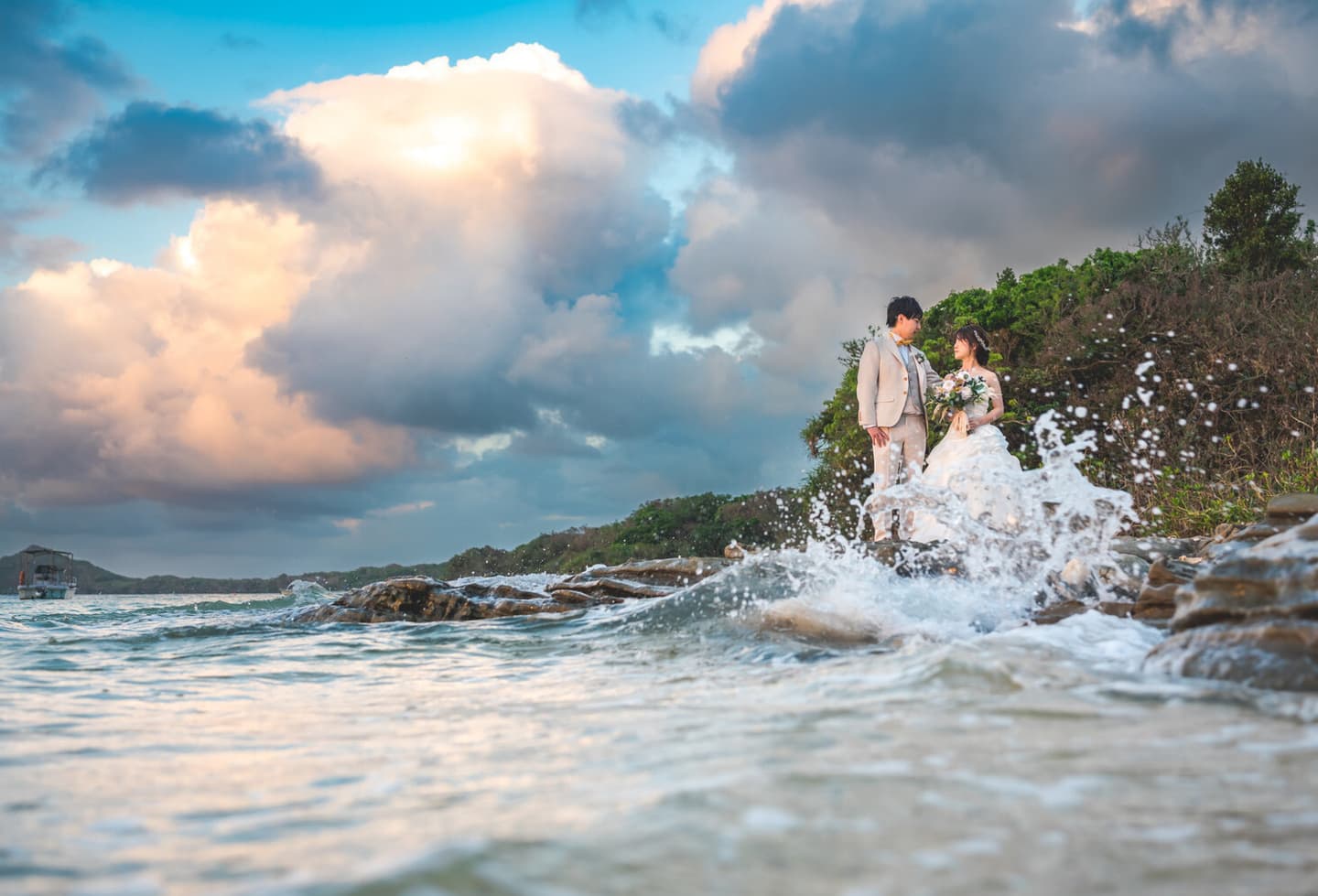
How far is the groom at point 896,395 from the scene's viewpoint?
1139 centimetres

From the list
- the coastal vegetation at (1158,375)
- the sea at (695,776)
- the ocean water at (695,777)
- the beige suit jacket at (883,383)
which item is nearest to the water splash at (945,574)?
the sea at (695,776)

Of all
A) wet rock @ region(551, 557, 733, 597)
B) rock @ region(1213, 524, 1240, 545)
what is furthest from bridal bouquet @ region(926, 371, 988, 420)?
wet rock @ region(551, 557, 733, 597)

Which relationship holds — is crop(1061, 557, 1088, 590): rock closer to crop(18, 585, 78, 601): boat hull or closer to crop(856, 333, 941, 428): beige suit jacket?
crop(856, 333, 941, 428): beige suit jacket

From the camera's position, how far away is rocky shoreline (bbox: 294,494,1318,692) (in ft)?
13.4

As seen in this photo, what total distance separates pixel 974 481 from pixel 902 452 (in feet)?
3.82

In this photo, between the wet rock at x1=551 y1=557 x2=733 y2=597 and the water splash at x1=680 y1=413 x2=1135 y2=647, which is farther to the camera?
the wet rock at x1=551 y1=557 x2=733 y2=597

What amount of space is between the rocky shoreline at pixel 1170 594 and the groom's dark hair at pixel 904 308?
329 cm

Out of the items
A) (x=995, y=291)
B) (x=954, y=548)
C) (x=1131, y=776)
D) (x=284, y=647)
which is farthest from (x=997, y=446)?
(x=995, y=291)

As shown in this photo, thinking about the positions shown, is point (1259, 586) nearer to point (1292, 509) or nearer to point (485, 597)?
point (1292, 509)

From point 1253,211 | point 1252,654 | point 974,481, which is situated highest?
point 1253,211

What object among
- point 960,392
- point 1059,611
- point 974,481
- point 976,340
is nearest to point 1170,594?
point 1059,611

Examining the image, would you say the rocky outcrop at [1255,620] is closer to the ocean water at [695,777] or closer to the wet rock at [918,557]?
the ocean water at [695,777]

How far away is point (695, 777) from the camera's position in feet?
9.72

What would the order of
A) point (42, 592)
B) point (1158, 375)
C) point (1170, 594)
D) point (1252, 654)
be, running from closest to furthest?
point (1252, 654) → point (1170, 594) → point (1158, 375) → point (42, 592)
